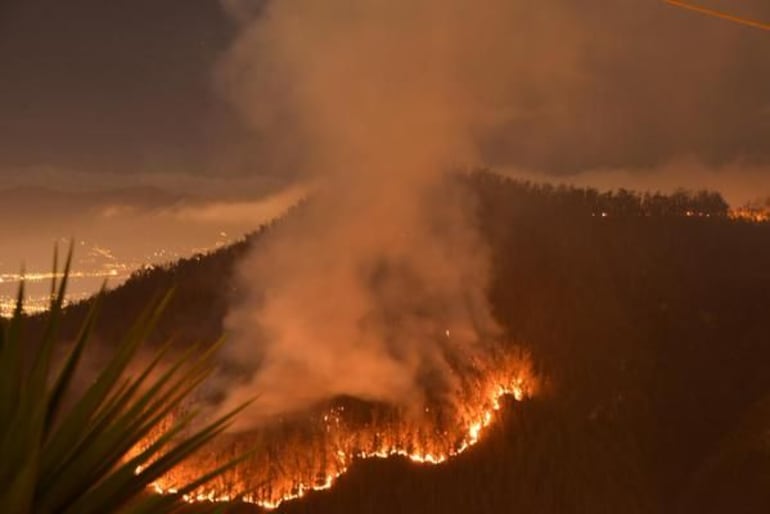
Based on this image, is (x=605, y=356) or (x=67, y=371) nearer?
(x=67, y=371)

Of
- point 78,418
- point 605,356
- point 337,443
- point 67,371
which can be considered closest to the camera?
point 78,418

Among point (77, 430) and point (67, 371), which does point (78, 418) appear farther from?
point (67, 371)

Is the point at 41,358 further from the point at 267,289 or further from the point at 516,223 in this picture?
the point at 516,223

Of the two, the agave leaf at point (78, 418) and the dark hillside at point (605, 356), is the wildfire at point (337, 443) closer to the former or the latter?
the dark hillside at point (605, 356)

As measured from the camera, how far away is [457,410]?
42.4 metres

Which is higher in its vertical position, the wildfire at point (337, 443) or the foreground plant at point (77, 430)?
the wildfire at point (337, 443)

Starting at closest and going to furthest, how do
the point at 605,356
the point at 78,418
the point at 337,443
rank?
the point at 78,418 → the point at 337,443 → the point at 605,356

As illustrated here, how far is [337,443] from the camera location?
39125 mm

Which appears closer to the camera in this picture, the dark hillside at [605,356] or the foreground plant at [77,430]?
the foreground plant at [77,430]

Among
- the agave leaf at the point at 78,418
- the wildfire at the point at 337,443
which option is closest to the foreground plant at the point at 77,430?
the agave leaf at the point at 78,418

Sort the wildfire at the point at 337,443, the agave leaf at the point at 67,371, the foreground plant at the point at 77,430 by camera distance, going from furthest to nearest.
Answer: the wildfire at the point at 337,443 → the agave leaf at the point at 67,371 → the foreground plant at the point at 77,430

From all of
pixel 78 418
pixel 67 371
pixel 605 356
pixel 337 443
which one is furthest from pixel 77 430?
pixel 605 356

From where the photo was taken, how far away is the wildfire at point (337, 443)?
36344 millimetres

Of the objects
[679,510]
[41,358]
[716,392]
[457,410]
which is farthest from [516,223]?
[41,358]
